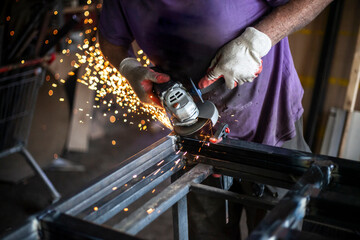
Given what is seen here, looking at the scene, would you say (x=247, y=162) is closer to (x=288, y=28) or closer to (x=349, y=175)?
(x=349, y=175)

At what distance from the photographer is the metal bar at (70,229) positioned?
0.79 metres

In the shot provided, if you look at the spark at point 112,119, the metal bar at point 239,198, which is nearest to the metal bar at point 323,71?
the spark at point 112,119

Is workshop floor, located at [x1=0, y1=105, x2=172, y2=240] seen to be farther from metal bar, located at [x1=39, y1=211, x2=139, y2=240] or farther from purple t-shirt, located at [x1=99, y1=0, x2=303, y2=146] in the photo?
metal bar, located at [x1=39, y1=211, x2=139, y2=240]

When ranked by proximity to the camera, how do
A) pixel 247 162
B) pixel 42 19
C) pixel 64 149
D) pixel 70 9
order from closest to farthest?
pixel 247 162 < pixel 42 19 < pixel 64 149 < pixel 70 9

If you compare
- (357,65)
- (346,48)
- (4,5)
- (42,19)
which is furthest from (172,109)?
(346,48)

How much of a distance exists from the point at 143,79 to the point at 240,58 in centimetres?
39

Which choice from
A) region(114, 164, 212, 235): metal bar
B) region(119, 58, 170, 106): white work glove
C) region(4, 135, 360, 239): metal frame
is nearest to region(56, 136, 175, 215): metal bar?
region(4, 135, 360, 239): metal frame

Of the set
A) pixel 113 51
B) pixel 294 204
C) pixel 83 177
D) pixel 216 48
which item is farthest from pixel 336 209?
pixel 83 177

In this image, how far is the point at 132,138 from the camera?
12.5 feet

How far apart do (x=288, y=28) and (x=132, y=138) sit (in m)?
2.54

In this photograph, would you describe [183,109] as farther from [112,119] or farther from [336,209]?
[112,119]

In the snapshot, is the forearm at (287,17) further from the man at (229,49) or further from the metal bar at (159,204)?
the metal bar at (159,204)

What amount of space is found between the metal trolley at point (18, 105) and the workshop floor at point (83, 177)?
22cm

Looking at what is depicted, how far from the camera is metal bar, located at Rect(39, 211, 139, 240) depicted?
793 mm
